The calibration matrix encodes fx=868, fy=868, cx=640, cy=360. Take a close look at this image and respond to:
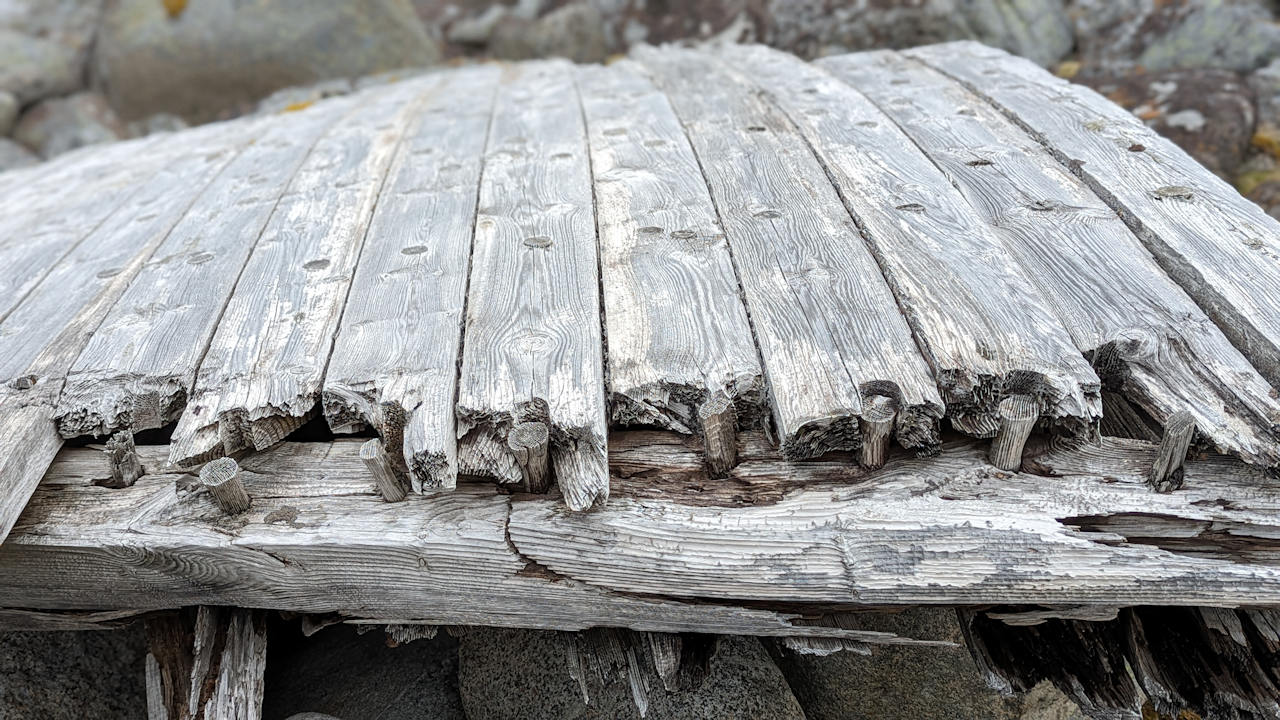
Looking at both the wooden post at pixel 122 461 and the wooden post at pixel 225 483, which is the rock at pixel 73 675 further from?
the wooden post at pixel 225 483

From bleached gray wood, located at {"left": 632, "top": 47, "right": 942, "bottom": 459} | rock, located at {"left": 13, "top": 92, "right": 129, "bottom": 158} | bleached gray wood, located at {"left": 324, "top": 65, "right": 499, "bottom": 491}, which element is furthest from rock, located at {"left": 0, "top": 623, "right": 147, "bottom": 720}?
rock, located at {"left": 13, "top": 92, "right": 129, "bottom": 158}

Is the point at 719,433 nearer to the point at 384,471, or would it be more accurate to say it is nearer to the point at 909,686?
the point at 384,471

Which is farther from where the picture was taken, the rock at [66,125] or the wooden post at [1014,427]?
the rock at [66,125]

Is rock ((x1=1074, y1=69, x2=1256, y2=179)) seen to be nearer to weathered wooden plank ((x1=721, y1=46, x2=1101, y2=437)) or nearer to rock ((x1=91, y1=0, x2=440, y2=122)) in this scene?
weathered wooden plank ((x1=721, y1=46, x2=1101, y2=437))

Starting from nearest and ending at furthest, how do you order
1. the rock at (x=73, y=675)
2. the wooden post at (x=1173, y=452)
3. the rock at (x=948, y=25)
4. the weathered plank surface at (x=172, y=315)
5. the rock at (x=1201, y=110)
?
the wooden post at (x=1173, y=452) → the weathered plank surface at (x=172, y=315) → the rock at (x=73, y=675) → the rock at (x=1201, y=110) → the rock at (x=948, y=25)

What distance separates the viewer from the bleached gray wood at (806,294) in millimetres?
1676

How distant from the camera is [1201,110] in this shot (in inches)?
178

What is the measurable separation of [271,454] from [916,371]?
54.3 inches

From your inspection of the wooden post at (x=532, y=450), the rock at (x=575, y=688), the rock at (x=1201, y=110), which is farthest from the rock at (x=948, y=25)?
the wooden post at (x=532, y=450)

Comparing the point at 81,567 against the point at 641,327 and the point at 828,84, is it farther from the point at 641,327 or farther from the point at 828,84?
the point at 828,84

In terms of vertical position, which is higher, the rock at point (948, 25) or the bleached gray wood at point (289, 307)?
the rock at point (948, 25)

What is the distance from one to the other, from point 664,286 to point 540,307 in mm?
299

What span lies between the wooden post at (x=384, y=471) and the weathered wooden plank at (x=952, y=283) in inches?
43.1

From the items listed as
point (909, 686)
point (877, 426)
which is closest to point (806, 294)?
point (877, 426)
